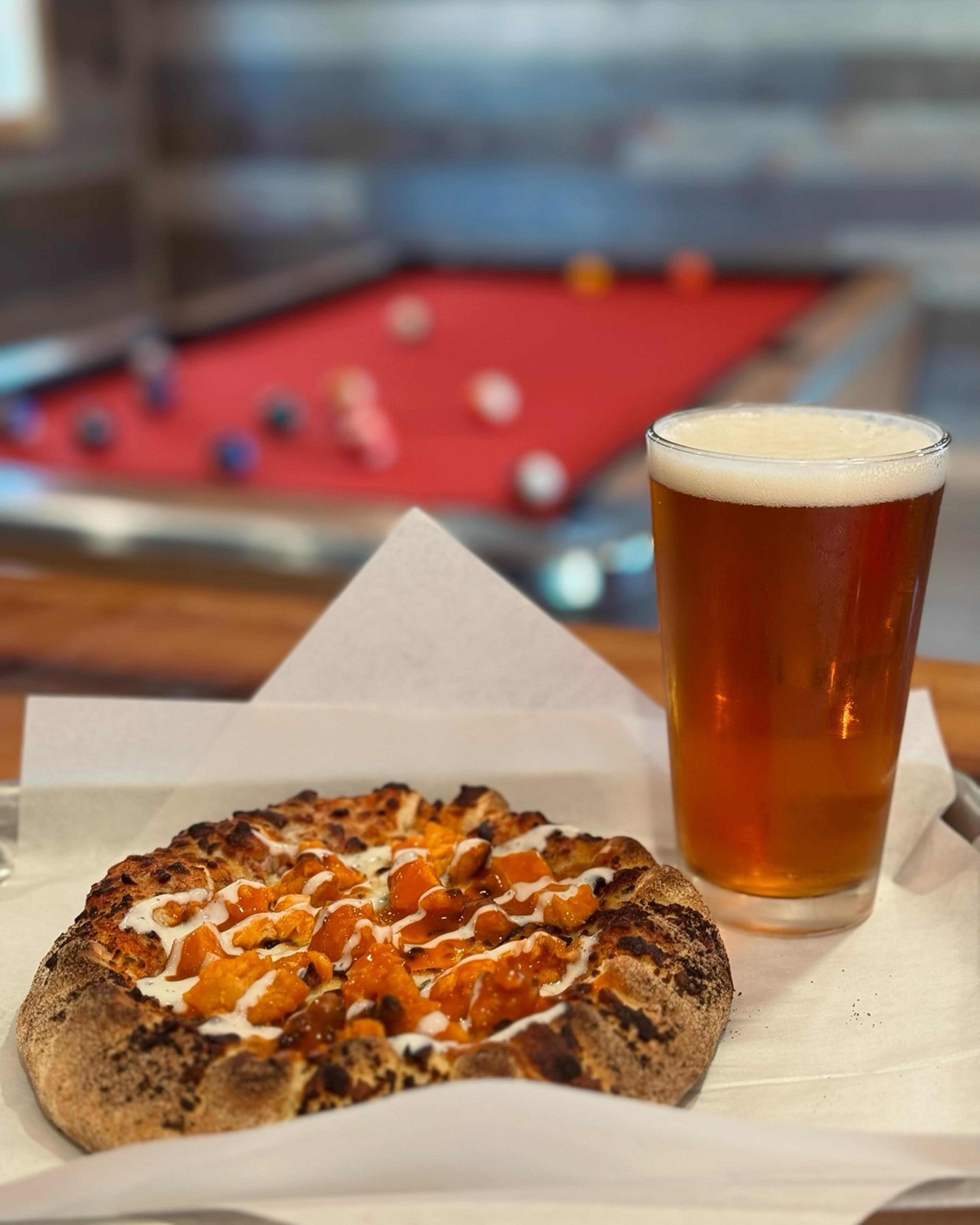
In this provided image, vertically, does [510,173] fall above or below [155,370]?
below

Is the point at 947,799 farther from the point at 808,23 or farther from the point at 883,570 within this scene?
the point at 808,23

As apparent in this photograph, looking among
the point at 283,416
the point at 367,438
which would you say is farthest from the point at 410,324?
the point at 367,438

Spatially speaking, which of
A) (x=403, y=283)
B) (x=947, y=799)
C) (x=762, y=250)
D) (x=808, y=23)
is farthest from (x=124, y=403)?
(x=808, y=23)

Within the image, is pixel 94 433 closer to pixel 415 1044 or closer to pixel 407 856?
pixel 407 856

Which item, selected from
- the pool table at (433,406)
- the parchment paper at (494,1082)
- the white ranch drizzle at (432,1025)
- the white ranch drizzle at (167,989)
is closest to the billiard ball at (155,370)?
the pool table at (433,406)

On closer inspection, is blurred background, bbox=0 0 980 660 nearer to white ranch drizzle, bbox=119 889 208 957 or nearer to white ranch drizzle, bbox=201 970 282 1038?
white ranch drizzle, bbox=119 889 208 957

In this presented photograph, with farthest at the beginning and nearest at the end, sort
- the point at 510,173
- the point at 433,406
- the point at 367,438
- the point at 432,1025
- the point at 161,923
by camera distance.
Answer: the point at 510,173 < the point at 433,406 < the point at 367,438 < the point at 161,923 < the point at 432,1025

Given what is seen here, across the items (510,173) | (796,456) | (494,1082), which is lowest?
(510,173)
